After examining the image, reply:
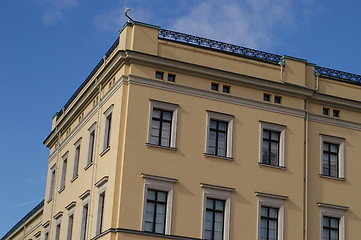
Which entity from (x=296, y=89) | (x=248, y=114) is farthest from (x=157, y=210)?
(x=296, y=89)

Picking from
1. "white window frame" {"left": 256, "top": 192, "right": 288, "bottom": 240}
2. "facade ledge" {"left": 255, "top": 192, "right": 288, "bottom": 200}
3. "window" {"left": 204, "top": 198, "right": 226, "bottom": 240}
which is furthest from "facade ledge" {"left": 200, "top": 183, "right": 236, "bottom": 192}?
"white window frame" {"left": 256, "top": 192, "right": 288, "bottom": 240}

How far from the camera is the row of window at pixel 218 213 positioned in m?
33.5

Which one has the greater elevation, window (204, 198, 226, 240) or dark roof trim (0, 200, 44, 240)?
dark roof trim (0, 200, 44, 240)

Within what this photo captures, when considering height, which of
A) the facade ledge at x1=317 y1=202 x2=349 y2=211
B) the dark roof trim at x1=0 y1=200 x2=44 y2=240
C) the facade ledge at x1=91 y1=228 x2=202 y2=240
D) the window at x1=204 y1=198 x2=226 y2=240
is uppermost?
the dark roof trim at x1=0 y1=200 x2=44 y2=240

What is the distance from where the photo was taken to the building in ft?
111

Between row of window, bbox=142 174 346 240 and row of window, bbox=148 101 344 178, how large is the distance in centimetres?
164

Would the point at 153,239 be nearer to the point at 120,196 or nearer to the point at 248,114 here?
the point at 120,196

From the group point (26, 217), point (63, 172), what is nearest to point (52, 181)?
point (63, 172)

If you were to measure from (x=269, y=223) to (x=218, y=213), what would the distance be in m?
2.50

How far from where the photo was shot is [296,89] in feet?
122

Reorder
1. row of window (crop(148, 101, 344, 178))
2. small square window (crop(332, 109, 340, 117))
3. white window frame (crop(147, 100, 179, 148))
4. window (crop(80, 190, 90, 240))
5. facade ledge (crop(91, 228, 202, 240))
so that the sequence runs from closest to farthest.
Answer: facade ledge (crop(91, 228, 202, 240))
white window frame (crop(147, 100, 179, 148))
row of window (crop(148, 101, 344, 178))
window (crop(80, 190, 90, 240))
small square window (crop(332, 109, 340, 117))

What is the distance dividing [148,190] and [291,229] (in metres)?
6.85

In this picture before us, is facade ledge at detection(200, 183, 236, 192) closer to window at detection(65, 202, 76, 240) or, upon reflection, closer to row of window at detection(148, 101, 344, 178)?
row of window at detection(148, 101, 344, 178)

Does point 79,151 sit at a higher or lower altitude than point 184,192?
higher
